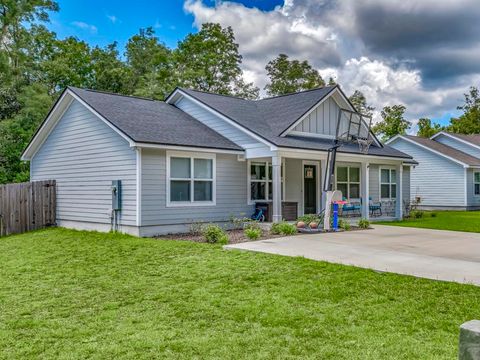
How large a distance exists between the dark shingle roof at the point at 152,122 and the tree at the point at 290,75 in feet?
82.3

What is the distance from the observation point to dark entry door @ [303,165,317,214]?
54.0 ft

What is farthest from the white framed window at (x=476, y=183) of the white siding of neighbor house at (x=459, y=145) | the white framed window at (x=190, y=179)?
the white framed window at (x=190, y=179)

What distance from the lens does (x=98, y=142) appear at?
1322 centimetres

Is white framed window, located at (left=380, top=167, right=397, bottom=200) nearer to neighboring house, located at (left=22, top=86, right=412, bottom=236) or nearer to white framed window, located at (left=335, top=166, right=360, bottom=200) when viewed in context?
neighboring house, located at (left=22, top=86, right=412, bottom=236)

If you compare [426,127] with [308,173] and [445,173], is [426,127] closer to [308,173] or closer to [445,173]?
[445,173]

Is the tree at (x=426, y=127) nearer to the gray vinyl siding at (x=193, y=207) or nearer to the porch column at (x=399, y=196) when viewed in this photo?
the porch column at (x=399, y=196)

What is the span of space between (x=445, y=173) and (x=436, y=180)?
70 centimetres

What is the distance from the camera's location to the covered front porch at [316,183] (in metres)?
13.8

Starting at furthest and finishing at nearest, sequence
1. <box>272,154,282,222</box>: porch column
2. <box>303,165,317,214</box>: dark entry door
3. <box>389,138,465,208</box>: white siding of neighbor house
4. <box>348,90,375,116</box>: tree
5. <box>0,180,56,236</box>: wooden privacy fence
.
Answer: <box>348,90,375,116</box>: tree → <box>389,138,465,208</box>: white siding of neighbor house → <box>303,165,317,214</box>: dark entry door → <box>0,180,56,236</box>: wooden privacy fence → <box>272,154,282,222</box>: porch column

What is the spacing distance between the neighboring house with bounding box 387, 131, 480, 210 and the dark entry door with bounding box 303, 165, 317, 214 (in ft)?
42.8

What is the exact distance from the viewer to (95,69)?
2838 cm

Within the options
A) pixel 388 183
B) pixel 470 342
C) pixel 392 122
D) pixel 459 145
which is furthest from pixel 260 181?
pixel 392 122

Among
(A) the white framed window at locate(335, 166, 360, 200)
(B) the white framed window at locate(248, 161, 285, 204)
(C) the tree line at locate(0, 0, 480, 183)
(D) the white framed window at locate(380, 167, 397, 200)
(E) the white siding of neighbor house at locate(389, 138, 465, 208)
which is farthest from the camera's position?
(E) the white siding of neighbor house at locate(389, 138, 465, 208)

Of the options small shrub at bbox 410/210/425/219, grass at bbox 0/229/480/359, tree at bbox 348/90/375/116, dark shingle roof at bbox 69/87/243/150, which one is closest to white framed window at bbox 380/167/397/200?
small shrub at bbox 410/210/425/219
